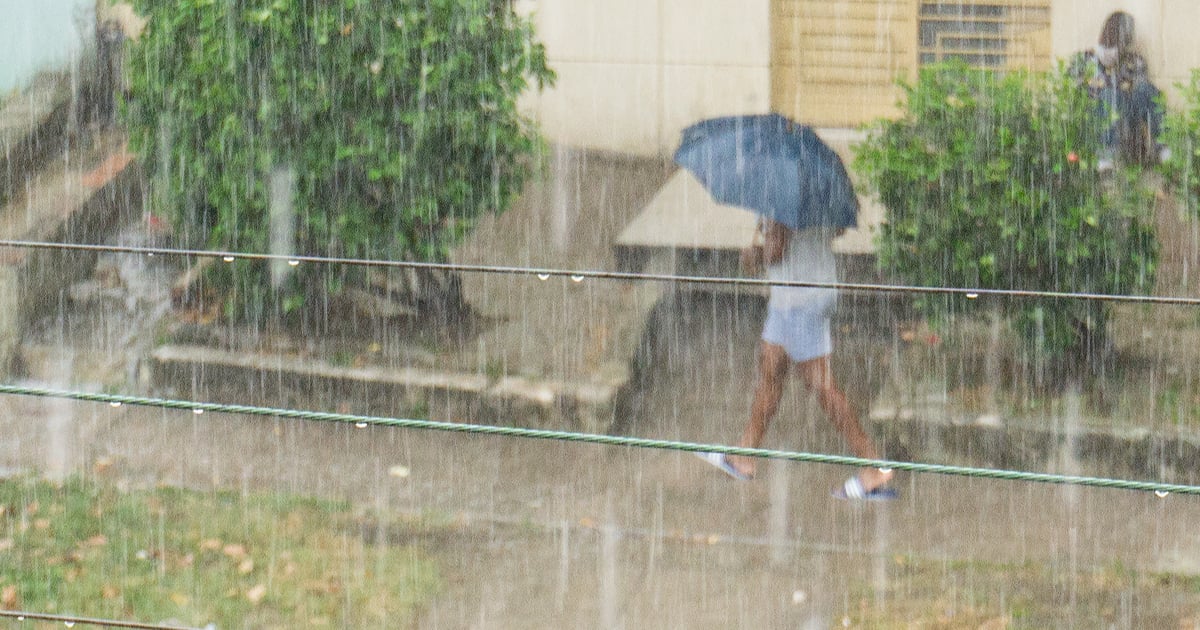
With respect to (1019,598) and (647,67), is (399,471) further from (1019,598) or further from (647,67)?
(647,67)

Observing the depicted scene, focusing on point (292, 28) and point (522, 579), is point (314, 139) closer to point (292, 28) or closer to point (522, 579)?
point (292, 28)

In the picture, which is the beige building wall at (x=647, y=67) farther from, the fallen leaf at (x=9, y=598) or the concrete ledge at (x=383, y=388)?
the fallen leaf at (x=9, y=598)

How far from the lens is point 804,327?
596cm

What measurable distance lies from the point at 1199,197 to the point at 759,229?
2009 mm

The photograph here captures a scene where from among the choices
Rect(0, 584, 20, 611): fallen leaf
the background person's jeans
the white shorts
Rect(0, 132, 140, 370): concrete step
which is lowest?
Rect(0, 584, 20, 611): fallen leaf

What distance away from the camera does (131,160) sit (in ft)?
29.4

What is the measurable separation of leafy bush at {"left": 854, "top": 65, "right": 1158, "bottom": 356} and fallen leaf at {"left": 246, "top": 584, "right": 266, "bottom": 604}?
9.67 feet

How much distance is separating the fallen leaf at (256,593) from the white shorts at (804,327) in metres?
2.16

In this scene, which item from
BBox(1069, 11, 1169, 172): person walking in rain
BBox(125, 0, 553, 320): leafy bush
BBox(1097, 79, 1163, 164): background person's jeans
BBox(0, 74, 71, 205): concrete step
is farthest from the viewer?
BBox(0, 74, 71, 205): concrete step

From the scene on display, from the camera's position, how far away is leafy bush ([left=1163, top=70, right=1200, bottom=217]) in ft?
21.3

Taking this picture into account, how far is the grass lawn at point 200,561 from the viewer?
573cm

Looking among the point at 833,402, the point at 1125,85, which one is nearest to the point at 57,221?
the point at 833,402

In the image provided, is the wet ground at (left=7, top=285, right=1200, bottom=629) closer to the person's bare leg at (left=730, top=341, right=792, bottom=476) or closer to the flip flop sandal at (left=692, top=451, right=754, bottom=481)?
the flip flop sandal at (left=692, top=451, right=754, bottom=481)

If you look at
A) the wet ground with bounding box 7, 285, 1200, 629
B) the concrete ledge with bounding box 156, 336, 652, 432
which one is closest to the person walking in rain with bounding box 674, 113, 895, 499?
the wet ground with bounding box 7, 285, 1200, 629
